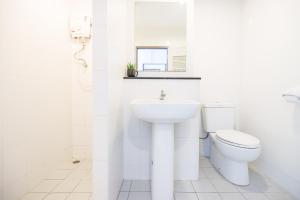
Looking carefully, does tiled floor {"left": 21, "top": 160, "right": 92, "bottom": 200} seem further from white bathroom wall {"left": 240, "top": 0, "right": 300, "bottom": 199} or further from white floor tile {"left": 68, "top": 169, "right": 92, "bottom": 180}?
white bathroom wall {"left": 240, "top": 0, "right": 300, "bottom": 199}

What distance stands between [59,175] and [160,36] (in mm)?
1855

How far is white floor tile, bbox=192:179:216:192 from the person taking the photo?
170cm

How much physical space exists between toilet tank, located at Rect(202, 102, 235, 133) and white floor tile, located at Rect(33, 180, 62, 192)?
1691 mm

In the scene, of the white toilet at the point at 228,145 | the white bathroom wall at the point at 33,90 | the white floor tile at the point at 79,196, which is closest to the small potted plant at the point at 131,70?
the white bathroom wall at the point at 33,90

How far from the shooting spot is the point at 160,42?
6.98 feet

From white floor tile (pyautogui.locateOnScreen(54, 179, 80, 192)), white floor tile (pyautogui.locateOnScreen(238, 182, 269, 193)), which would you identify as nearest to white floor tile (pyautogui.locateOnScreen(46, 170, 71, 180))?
white floor tile (pyautogui.locateOnScreen(54, 179, 80, 192))

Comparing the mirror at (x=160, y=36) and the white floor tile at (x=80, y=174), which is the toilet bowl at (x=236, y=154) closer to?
the mirror at (x=160, y=36)

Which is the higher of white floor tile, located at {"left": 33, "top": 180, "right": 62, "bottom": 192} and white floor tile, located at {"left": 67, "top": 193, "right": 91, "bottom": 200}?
white floor tile, located at {"left": 33, "top": 180, "right": 62, "bottom": 192}

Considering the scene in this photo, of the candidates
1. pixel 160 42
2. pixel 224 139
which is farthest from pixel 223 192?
pixel 160 42

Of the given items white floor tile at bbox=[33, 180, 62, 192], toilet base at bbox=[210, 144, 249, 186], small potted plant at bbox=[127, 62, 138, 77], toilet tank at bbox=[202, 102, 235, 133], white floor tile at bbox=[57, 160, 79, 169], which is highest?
small potted plant at bbox=[127, 62, 138, 77]

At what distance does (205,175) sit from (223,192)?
328mm

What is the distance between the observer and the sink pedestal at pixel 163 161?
146 cm

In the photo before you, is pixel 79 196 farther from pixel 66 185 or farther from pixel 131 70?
pixel 131 70

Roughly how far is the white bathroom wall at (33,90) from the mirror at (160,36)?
89 centimetres
